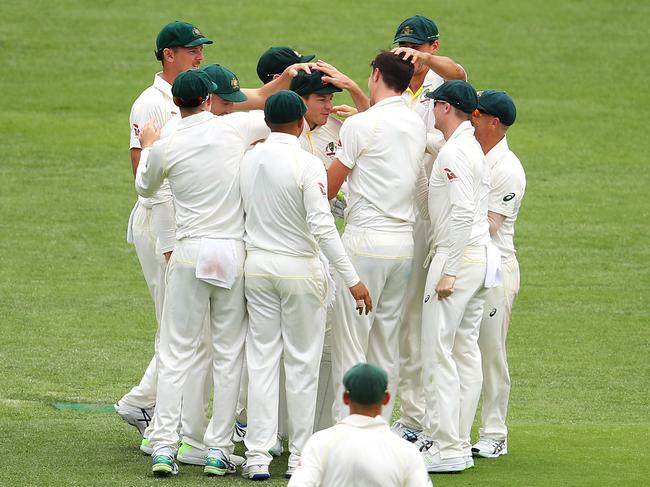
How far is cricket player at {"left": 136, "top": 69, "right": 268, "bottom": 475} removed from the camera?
7680 millimetres

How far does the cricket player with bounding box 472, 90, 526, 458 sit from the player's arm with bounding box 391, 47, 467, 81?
0.29 m

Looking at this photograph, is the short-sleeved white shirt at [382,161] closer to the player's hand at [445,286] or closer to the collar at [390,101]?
the collar at [390,101]

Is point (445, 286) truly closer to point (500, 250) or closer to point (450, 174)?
point (450, 174)

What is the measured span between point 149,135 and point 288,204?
1.04 metres

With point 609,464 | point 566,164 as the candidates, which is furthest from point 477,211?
point 566,164

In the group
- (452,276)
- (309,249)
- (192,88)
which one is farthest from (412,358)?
(192,88)

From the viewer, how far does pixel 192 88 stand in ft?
25.0

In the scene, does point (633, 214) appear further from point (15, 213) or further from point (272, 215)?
point (272, 215)

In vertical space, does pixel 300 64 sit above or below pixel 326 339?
above

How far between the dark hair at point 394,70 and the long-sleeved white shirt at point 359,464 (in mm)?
3145

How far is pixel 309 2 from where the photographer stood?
84.4 feet

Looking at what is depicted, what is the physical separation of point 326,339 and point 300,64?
1.75 m

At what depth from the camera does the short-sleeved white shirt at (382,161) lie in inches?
314

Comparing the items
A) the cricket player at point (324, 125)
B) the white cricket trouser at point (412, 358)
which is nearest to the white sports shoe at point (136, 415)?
the cricket player at point (324, 125)
